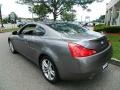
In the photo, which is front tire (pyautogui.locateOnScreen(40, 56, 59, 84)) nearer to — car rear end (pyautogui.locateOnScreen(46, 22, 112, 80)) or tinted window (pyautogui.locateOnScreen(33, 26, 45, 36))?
car rear end (pyautogui.locateOnScreen(46, 22, 112, 80))

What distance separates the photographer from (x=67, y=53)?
3.25 meters

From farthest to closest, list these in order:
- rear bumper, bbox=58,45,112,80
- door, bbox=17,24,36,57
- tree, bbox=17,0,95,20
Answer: tree, bbox=17,0,95,20 < door, bbox=17,24,36,57 < rear bumper, bbox=58,45,112,80

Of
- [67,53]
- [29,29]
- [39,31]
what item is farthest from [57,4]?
[67,53]

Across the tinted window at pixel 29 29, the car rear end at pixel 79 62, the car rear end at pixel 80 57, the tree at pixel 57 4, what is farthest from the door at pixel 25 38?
the tree at pixel 57 4

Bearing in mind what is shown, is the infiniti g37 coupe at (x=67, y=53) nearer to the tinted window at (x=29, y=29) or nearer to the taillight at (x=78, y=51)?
the taillight at (x=78, y=51)

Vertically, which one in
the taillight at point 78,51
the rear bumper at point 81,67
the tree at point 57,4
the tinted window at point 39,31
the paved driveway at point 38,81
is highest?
the tree at point 57,4

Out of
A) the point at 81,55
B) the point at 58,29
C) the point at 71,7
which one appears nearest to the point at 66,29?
the point at 58,29

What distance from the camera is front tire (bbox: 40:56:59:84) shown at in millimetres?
3676

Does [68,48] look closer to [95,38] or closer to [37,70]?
[95,38]

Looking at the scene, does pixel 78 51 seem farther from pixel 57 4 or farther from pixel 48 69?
pixel 57 4

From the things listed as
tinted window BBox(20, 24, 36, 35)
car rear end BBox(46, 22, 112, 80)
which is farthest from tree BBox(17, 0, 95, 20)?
car rear end BBox(46, 22, 112, 80)

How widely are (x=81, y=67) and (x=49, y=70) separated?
1079mm

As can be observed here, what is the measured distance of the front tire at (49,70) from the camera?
12.1 feet

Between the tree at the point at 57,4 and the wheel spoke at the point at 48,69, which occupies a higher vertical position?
the tree at the point at 57,4
